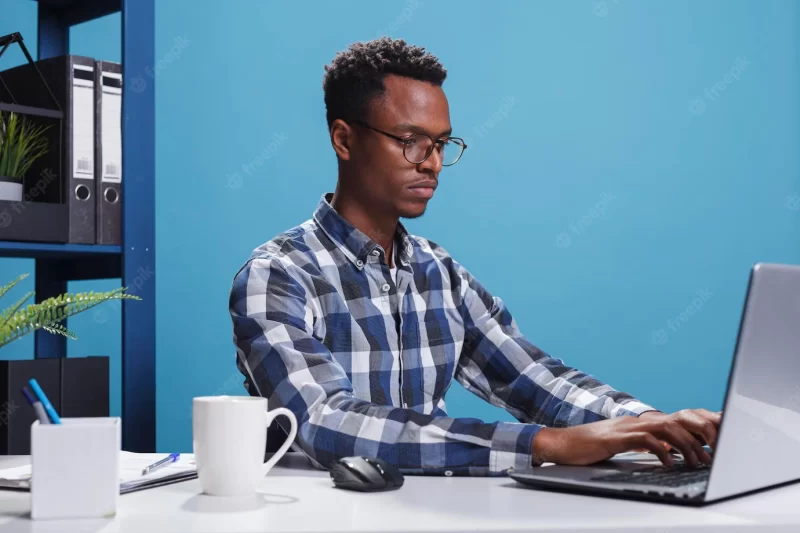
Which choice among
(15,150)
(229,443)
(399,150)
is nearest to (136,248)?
(15,150)

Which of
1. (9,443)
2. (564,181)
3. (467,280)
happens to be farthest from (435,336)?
(564,181)

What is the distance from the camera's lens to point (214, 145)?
2545 mm

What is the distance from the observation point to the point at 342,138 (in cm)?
169

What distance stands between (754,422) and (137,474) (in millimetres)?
689

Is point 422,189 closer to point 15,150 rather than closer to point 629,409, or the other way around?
point 629,409

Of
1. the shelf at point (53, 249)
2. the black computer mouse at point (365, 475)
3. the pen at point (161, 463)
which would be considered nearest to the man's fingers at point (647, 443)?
the black computer mouse at point (365, 475)

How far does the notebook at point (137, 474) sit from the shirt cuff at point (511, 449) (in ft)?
1.19

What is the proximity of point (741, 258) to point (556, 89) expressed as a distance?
2.77ft

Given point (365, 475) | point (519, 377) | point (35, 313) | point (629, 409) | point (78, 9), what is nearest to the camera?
point (365, 475)

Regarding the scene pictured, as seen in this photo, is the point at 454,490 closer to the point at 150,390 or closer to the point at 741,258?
the point at 150,390

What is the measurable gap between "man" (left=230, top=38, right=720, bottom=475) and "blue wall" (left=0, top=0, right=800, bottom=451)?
887 millimetres

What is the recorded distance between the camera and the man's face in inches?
62.9

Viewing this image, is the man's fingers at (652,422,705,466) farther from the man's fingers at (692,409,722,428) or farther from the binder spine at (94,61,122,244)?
the binder spine at (94,61,122,244)

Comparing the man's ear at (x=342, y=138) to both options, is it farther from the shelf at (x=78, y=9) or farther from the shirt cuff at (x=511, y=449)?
the shirt cuff at (x=511, y=449)
